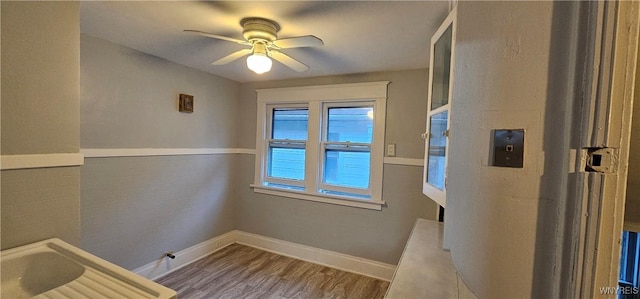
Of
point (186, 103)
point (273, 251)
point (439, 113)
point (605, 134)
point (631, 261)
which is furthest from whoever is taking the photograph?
point (273, 251)

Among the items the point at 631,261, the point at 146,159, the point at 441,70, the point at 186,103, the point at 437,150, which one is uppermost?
the point at 441,70

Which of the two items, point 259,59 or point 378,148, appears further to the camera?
point 378,148

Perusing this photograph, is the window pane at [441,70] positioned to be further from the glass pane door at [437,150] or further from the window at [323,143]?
the window at [323,143]

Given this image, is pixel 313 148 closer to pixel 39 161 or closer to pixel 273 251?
pixel 273 251

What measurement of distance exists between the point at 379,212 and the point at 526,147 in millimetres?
2295

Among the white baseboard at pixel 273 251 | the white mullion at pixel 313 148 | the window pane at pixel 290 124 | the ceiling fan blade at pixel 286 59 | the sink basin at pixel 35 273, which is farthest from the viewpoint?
the window pane at pixel 290 124

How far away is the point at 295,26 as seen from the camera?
1.70 meters

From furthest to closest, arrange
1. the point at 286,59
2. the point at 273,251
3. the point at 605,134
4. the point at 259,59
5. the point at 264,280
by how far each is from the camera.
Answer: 1. the point at 273,251
2. the point at 264,280
3. the point at 286,59
4. the point at 259,59
5. the point at 605,134

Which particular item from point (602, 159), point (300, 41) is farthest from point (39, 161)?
point (602, 159)

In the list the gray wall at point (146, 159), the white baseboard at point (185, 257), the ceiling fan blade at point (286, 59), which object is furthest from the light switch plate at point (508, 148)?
the white baseboard at point (185, 257)

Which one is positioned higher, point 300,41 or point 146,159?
point 300,41

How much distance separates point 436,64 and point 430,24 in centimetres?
25

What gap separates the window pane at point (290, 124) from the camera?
3.19 meters

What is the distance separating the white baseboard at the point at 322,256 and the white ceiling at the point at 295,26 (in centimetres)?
206
